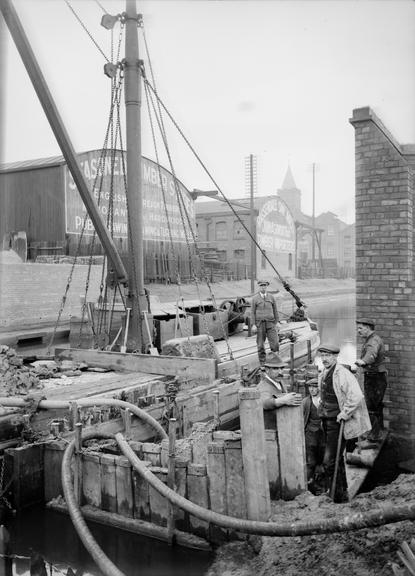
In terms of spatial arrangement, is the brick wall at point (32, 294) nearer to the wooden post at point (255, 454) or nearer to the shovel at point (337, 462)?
the shovel at point (337, 462)

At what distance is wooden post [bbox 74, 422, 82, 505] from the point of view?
5.62 meters

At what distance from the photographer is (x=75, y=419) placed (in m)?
5.75

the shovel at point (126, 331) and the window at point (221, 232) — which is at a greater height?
the window at point (221, 232)

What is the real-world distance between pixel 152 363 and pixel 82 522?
457 cm

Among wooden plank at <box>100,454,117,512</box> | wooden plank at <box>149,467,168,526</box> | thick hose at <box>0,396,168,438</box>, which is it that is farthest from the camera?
thick hose at <box>0,396,168,438</box>

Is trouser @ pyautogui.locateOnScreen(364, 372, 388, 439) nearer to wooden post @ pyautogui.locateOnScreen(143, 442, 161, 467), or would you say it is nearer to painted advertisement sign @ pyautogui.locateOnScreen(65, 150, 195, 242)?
wooden post @ pyautogui.locateOnScreen(143, 442, 161, 467)

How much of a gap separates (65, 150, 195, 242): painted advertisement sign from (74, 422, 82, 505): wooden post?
53.8ft

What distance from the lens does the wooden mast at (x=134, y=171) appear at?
1006cm

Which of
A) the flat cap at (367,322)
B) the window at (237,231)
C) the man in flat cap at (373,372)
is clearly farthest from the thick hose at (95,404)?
the window at (237,231)

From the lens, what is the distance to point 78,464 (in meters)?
5.70

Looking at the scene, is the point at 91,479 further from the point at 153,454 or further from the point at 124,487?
the point at 153,454

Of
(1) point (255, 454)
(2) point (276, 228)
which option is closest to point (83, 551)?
(1) point (255, 454)

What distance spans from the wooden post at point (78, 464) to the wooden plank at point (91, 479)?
0.21ft

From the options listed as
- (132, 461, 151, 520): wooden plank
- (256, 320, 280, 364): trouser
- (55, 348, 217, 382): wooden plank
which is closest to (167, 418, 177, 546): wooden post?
(132, 461, 151, 520): wooden plank
